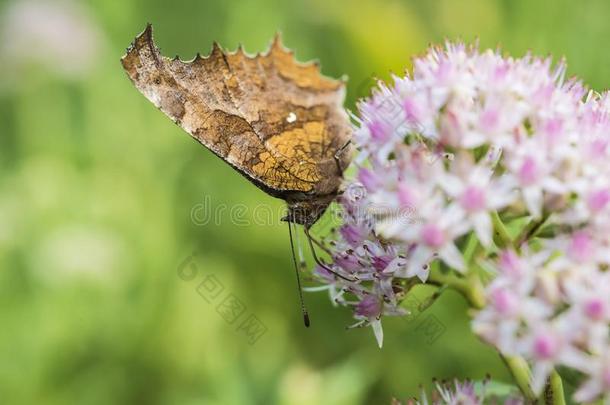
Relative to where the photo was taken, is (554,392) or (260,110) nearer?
(554,392)

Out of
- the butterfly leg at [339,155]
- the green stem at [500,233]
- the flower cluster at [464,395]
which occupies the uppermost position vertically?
the butterfly leg at [339,155]

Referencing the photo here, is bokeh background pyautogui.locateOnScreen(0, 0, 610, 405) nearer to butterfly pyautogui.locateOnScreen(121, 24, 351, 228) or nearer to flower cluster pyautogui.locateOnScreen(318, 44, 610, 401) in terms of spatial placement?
butterfly pyautogui.locateOnScreen(121, 24, 351, 228)

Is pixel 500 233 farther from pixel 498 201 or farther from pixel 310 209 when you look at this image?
pixel 310 209

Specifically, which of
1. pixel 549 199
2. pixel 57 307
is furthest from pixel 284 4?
pixel 549 199

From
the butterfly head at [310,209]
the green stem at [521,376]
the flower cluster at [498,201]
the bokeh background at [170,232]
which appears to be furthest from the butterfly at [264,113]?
the bokeh background at [170,232]

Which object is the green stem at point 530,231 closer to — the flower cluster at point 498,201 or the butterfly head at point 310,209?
the flower cluster at point 498,201

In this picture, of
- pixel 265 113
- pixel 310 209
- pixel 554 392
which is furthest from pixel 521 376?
pixel 265 113

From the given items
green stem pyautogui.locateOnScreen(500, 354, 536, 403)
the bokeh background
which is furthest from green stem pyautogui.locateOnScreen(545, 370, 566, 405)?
the bokeh background
